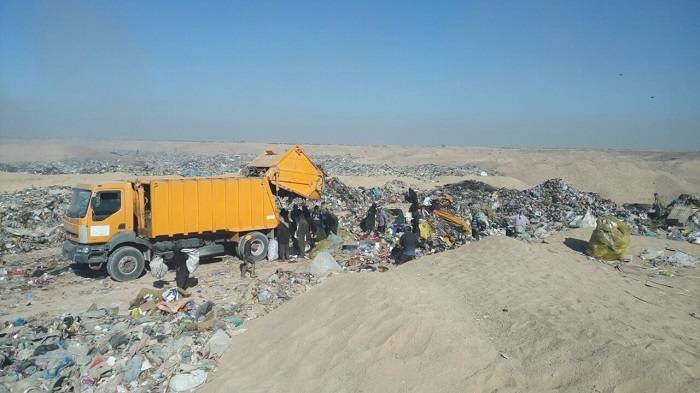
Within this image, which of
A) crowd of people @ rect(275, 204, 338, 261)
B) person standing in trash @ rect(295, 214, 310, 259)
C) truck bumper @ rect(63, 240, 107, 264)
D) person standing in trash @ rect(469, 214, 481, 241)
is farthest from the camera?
person standing in trash @ rect(469, 214, 481, 241)

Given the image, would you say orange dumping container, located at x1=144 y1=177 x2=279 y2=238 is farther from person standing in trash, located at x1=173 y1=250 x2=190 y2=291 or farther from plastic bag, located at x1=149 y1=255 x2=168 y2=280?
person standing in trash, located at x1=173 y1=250 x2=190 y2=291

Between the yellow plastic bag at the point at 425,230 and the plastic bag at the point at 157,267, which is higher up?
the yellow plastic bag at the point at 425,230

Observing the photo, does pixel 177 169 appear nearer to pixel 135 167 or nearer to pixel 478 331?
pixel 135 167

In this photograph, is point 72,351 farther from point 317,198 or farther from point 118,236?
point 317,198

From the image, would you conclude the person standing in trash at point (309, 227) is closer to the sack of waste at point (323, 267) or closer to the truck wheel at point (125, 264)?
the sack of waste at point (323, 267)

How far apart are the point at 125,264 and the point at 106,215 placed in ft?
3.77

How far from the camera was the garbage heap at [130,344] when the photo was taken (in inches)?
220

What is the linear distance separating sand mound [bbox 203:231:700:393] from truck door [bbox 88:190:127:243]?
15.7 feet

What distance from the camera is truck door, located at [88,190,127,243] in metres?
9.61

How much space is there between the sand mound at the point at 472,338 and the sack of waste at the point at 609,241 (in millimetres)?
2166

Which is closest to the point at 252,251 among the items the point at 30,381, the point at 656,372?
the point at 30,381

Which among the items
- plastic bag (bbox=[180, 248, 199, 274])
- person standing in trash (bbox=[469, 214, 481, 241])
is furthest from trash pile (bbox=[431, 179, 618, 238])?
plastic bag (bbox=[180, 248, 199, 274])

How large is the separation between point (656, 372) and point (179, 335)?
5821 mm

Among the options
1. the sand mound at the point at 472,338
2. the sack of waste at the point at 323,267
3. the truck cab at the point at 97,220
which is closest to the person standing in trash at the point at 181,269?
the truck cab at the point at 97,220
